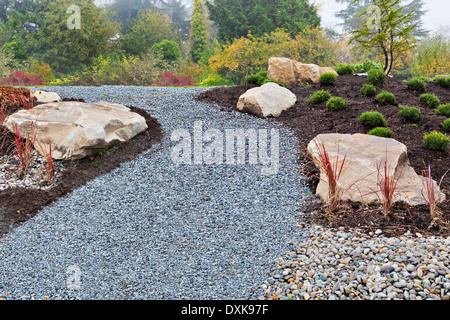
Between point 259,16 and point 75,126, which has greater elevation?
point 259,16

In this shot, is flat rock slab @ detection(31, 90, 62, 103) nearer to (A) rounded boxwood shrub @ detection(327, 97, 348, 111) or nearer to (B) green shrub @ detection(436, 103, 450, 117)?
(A) rounded boxwood shrub @ detection(327, 97, 348, 111)

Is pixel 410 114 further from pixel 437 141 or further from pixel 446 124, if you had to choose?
pixel 437 141

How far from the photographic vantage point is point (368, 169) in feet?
14.2

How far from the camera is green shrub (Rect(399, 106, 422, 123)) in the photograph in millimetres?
5957

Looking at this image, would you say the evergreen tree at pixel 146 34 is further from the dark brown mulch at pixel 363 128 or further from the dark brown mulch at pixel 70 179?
the dark brown mulch at pixel 70 179

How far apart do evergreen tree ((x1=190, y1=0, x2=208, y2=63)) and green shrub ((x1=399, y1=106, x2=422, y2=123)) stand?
16.5 metres

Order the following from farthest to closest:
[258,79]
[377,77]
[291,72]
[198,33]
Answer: [198,33] < [291,72] < [258,79] < [377,77]

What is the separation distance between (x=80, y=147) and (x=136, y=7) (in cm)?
2421

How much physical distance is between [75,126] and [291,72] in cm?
541

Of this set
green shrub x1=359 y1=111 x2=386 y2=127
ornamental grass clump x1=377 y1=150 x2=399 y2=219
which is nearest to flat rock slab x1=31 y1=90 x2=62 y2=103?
green shrub x1=359 y1=111 x2=386 y2=127

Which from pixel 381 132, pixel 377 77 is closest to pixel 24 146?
pixel 381 132

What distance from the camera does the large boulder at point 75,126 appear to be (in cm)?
516

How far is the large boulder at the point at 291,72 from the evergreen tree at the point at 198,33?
1321 cm

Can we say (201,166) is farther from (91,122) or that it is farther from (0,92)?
(0,92)
